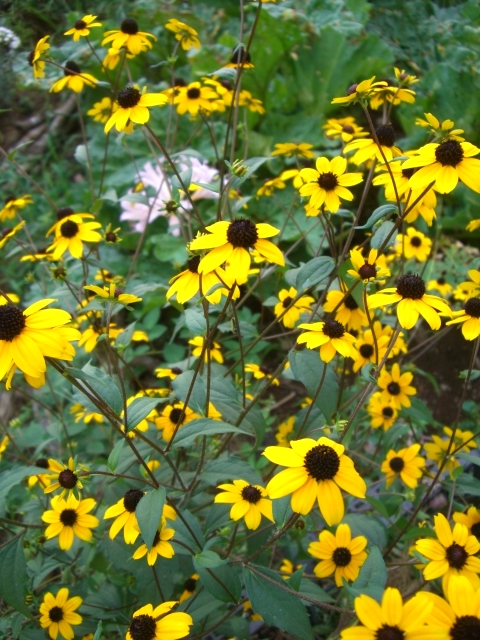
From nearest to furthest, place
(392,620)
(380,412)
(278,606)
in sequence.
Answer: (392,620), (278,606), (380,412)

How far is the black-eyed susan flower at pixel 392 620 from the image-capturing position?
0.63 metres

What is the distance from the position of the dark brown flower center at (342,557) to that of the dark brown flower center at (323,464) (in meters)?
0.43

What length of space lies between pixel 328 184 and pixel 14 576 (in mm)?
1002

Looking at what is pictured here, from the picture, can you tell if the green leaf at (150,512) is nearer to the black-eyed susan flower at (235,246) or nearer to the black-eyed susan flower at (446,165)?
the black-eyed susan flower at (235,246)

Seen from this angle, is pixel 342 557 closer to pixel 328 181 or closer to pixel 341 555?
pixel 341 555

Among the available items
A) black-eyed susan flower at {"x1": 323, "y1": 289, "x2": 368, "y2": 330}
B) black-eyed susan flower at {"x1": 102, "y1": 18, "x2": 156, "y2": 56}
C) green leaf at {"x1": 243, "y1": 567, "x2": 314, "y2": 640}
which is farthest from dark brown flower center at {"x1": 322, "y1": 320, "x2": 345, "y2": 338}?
black-eyed susan flower at {"x1": 102, "y1": 18, "x2": 156, "y2": 56}

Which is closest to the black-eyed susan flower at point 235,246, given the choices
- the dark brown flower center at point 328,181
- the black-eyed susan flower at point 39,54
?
the dark brown flower center at point 328,181

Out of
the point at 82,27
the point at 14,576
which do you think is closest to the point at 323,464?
the point at 14,576

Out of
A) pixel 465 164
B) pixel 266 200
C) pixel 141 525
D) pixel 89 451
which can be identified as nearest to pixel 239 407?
pixel 141 525

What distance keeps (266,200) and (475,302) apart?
208 centimetres

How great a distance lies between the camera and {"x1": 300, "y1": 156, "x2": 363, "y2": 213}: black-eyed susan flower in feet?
3.66

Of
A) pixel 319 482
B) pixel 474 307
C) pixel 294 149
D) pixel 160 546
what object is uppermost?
pixel 294 149

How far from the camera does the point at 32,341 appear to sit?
0.80m

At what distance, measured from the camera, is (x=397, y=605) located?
653mm
